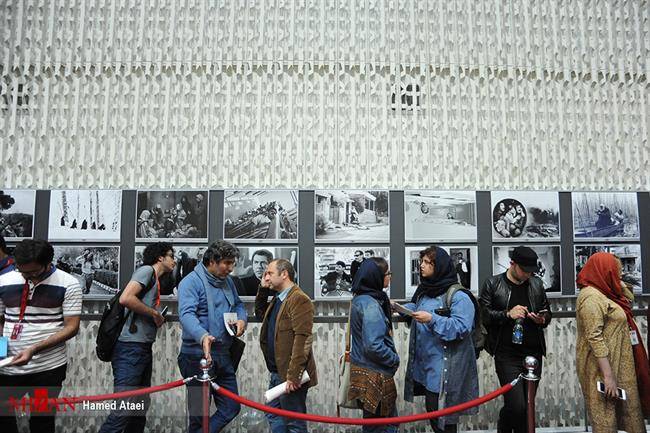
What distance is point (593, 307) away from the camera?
13.0 feet

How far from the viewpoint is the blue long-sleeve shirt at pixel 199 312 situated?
4.12 meters

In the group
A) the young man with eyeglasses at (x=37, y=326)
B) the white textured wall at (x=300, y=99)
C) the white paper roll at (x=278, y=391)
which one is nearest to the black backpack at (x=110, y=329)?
the young man with eyeglasses at (x=37, y=326)

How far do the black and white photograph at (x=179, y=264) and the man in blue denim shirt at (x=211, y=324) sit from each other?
4.16ft

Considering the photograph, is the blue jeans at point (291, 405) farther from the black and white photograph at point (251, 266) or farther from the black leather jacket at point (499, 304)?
the black leather jacket at point (499, 304)

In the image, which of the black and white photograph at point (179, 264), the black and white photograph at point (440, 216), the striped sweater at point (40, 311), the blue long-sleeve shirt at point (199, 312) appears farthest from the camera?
the black and white photograph at point (440, 216)

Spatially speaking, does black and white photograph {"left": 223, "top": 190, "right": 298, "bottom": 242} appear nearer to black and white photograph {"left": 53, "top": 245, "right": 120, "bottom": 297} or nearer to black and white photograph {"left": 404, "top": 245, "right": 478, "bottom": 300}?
black and white photograph {"left": 53, "top": 245, "right": 120, "bottom": 297}

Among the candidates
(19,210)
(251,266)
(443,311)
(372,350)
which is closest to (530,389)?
(443,311)

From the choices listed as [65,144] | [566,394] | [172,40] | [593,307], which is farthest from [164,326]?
[566,394]

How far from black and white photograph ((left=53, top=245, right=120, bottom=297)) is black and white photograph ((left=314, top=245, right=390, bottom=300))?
220 cm

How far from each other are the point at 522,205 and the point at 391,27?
260cm

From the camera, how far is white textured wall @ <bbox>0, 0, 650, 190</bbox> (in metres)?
5.80

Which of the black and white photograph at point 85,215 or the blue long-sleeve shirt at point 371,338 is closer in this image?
the blue long-sleeve shirt at point 371,338

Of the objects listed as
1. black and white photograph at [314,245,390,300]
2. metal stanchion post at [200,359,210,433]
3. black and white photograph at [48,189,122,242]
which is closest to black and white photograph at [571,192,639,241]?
black and white photograph at [314,245,390,300]

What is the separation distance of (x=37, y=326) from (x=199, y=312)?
3.95 feet
